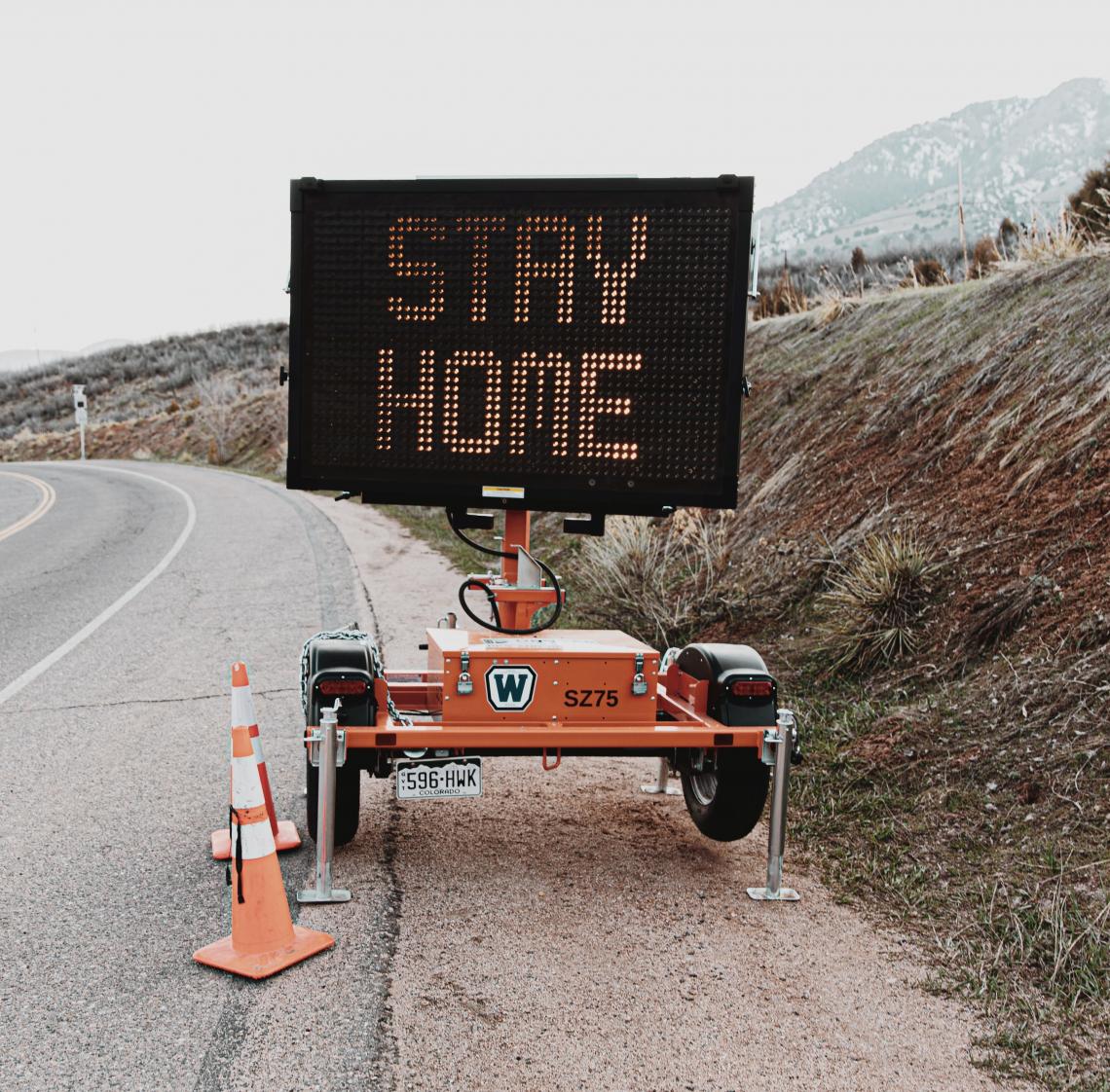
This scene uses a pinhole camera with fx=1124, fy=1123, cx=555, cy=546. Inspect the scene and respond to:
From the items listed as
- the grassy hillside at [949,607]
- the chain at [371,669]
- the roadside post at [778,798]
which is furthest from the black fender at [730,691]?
the chain at [371,669]

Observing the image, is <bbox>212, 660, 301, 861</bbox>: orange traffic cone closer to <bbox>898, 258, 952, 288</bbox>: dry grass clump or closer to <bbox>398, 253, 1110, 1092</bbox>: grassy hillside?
<bbox>398, 253, 1110, 1092</bbox>: grassy hillside

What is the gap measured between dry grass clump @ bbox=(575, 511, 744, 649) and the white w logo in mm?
4371

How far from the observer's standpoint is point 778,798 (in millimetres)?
4633

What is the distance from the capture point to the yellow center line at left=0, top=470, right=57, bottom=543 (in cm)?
2012

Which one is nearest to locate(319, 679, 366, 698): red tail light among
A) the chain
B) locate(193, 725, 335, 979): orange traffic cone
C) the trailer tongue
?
the trailer tongue

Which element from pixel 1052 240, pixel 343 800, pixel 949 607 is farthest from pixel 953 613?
pixel 1052 240

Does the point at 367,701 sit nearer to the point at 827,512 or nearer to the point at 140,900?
the point at 140,900

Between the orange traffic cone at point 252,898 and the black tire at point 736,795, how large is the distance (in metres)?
1.84

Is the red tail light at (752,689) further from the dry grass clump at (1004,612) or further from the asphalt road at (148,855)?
the dry grass clump at (1004,612)

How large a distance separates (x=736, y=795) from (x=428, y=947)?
157 cm

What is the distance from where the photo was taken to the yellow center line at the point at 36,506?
2012cm

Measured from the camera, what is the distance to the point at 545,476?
4637 millimetres

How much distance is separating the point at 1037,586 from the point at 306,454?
4.33 meters

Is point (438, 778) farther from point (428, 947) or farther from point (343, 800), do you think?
point (428, 947)
